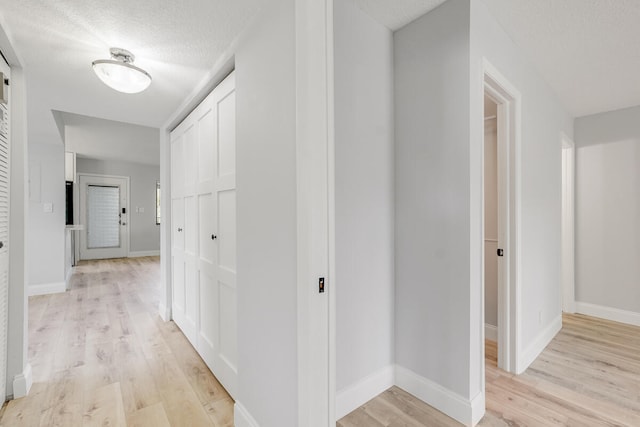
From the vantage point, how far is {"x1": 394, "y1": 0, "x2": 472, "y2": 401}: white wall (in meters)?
1.61

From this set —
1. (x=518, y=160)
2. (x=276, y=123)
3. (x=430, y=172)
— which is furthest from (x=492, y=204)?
(x=276, y=123)

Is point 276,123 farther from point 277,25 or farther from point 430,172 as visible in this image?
point 430,172

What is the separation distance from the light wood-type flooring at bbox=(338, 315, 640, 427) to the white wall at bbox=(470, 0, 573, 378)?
0.17 m

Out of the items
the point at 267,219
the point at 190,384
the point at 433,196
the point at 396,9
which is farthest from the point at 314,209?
the point at 190,384

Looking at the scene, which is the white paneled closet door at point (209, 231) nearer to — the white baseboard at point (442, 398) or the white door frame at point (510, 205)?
the white baseboard at point (442, 398)

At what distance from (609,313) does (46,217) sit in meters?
7.50

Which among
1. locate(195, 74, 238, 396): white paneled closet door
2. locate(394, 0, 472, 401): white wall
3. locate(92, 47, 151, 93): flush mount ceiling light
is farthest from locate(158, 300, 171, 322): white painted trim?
locate(394, 0, 472, 401): white wall

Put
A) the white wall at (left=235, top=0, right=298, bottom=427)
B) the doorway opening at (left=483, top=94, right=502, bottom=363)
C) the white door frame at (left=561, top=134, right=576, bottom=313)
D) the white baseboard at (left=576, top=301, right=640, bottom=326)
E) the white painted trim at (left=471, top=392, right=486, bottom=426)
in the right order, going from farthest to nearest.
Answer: the white door frame at (left=561, top=134, right=576, bottom=313), the white baseboard at (left=576, top=301, right=640, bottom=326), the doorway opening at (left=483, top=94, right=502, bottom=363), the white painted trim at (left=471, top=392, right=486, bottom=426), the white wall at (left=235, top=0, right=298, bottom=427)

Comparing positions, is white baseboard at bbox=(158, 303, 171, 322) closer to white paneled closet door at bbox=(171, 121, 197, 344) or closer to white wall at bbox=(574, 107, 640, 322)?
white paneled closet door at bbox=(171, 121, 197, 344)

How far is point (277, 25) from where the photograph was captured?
4.27ft

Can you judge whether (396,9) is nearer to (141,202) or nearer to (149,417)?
(149,417)

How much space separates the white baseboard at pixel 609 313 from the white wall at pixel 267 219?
3.98 meters

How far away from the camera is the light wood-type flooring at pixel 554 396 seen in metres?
1.65

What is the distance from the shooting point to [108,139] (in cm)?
504
